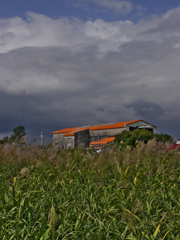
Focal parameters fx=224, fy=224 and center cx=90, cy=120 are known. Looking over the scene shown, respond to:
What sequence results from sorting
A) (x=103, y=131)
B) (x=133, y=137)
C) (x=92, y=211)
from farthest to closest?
(x=103, y=131) < (x=133, y=137) < (x=92, y=211)

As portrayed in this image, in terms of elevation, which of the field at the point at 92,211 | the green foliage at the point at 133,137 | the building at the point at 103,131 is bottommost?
the field at the point at 92,211

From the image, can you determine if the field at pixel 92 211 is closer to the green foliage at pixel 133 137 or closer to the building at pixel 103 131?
the green foliage at pixel 133 137

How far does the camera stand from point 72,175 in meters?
6.01

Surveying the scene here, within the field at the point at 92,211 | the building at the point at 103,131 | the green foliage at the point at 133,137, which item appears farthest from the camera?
the building at the point at 103,131

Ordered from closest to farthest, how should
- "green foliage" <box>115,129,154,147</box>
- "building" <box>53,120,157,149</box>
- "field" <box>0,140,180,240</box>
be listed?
"field" <box>0,140,180,240</box>
"green foliage" <box>115,129,154,147</box>
"building" <box>53,120,157,149</box>

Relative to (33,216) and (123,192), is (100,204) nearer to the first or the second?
(123,192)

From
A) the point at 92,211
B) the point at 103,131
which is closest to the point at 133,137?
the point at 103,131

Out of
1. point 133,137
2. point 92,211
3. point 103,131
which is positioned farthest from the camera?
point 103,131

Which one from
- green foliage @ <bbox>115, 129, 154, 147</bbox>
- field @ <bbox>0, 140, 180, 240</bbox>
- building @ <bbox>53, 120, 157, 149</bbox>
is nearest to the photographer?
field @ <bbox>0, 140, 180, 240</bbox>

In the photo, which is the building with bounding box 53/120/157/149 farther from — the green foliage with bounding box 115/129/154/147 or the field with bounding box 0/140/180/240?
the field with bounding box 0/140/180/240

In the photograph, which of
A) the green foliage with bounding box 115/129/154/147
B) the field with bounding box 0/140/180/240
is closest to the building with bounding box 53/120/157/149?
the green foliage with bounding box 115/129/154/147

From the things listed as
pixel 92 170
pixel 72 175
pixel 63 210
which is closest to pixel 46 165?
pixel 72 175

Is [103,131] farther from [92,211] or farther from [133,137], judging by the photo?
[92,211]

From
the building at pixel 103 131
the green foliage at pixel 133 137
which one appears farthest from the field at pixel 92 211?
the building at pixel 103 131
